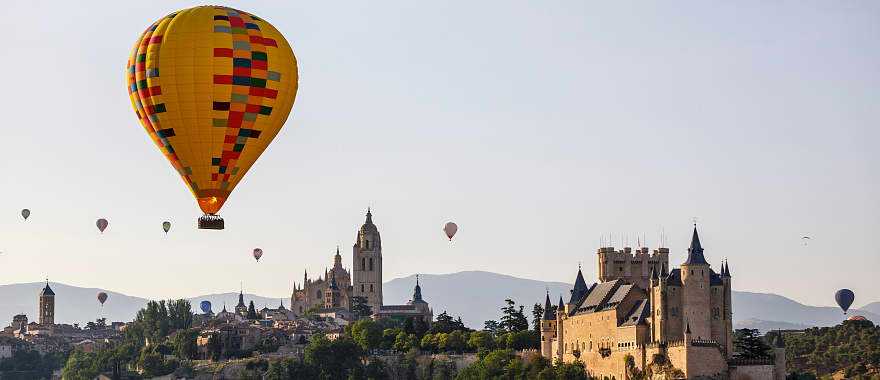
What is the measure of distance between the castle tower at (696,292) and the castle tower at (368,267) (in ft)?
329

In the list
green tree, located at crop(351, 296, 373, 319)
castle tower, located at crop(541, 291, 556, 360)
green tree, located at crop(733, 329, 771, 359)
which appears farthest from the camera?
green tree, located at crop(351, 296, 373, 319)

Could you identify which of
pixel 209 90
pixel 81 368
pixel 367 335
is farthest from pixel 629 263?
pixel 81 368

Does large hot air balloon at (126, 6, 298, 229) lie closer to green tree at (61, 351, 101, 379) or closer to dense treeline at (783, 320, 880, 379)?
dense treeline at (783, 320, 880, 379)

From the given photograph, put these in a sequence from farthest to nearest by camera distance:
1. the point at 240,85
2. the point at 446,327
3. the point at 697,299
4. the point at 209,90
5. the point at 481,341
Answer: the point at 446,327 → the point at 481,341 → the point at 697,299 → the point at 240,85 → the point at 209,90

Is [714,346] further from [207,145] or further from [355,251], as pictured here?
[355,251]

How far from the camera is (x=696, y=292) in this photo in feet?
311

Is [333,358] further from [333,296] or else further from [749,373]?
[333,296]

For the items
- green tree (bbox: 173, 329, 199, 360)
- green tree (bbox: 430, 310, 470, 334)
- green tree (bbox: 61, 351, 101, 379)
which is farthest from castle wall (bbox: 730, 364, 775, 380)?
green tree (bbox: 61, 351, 101, 379)

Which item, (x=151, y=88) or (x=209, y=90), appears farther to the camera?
(x=151, y=88)

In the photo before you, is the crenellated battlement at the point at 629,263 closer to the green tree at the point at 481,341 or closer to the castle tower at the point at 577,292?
the castle tower at the point at 577,292

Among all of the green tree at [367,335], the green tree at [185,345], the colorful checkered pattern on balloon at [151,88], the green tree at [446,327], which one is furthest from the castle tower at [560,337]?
the colorful checkered pattern on balloon at [151,88]

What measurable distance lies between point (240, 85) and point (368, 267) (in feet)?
425

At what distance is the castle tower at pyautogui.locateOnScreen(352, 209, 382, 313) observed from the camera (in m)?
194

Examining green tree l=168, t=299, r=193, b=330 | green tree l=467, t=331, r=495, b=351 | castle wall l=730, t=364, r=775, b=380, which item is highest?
green tree l=168, t=299, r=193, b=330
